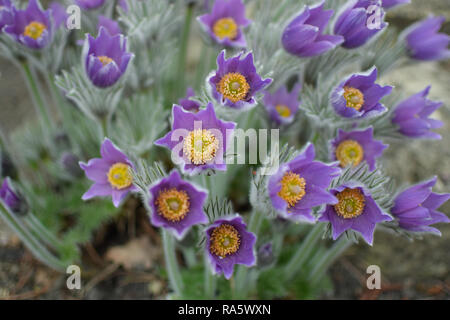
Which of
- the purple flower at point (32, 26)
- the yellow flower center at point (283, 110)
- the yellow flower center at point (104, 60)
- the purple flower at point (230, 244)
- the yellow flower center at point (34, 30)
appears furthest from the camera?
the yellow flower center at point (283, 110)

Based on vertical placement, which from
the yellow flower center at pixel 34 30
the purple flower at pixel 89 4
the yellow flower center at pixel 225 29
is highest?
the purple flower at pixel 89 4

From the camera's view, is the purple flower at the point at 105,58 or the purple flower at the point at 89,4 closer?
the purple flower at the point at 105,58

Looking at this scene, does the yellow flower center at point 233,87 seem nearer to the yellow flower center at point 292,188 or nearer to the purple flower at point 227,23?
the yellow flower center at point 292,188

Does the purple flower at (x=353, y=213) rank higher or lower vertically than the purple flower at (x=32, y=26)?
lower

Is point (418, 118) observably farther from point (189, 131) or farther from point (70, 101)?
point (70, 101)

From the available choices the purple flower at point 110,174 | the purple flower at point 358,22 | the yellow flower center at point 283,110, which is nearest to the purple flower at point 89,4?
the purple flower at point 110,174

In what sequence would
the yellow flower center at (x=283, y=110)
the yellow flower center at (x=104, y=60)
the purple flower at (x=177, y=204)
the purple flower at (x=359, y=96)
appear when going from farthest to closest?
the yellow flower center at (x=283, y=110), the yellow flower center at (x=104, y=60), the purple flower at (x=359, y=96), the purple flower at (x=177, y=204)
